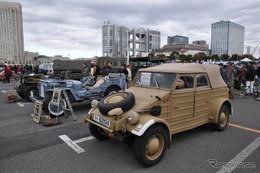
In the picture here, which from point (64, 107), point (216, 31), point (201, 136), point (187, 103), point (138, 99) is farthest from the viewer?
point (216, 31)

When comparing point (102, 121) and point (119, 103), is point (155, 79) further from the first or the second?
point (102, 121)

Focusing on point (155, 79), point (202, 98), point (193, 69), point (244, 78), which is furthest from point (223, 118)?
point (244, 78)

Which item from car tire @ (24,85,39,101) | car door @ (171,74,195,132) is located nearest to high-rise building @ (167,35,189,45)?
car tire @ (24,85,39,101)

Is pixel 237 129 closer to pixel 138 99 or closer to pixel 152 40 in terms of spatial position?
pixel 138 99

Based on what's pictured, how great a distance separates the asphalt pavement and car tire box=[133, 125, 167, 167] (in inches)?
5.7

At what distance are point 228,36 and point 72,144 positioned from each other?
6726 cm

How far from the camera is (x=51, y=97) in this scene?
6406 mm

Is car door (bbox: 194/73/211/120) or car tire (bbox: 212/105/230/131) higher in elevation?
car door (bbox: 194/73/211/120)

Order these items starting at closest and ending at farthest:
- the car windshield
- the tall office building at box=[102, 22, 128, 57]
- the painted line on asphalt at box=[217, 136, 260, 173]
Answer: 1. the painted line on asphalt at box=[217, 136, 260, 173]
2. the car windshield
3. the tall office building at box=[102, 22, 128, 57]

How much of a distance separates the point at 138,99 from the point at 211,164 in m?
1.83

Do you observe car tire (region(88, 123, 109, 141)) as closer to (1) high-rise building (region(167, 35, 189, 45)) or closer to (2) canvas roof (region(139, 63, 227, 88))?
(2) canvas roof (region(139, 63, 227, 88))

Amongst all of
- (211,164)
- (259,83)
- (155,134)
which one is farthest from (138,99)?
(259,83)

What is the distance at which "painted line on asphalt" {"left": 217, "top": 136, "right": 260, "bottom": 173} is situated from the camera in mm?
3240

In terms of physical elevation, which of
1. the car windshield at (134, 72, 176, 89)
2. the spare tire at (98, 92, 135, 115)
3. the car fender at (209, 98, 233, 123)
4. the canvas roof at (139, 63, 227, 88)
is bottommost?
the car fender at (209, 98, 233, 123)
